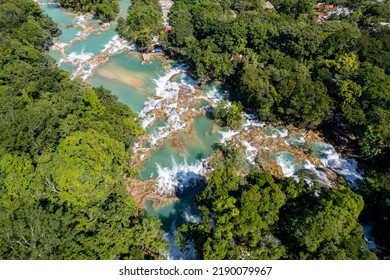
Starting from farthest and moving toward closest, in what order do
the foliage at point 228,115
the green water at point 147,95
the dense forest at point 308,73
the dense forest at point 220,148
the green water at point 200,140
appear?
the foliage at point 228,115 → the green water at point 200,140 → the dense forest at point 308,73 → the green water at point 147,95 → the dense forest at point 220,148

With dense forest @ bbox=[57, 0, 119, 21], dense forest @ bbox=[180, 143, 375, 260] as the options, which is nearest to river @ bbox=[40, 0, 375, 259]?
dense forest @ bbox=[180, 143, 375, 260]

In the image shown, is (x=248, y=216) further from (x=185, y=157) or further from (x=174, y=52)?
(x=174, y=52)

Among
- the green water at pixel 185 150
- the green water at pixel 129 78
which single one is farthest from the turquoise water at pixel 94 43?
the green water at pixel 185 150

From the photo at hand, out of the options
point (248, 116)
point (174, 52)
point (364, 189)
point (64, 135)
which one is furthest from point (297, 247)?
point (174, 52)

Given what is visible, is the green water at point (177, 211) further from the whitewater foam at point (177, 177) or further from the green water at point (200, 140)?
the green water at point (200, 140)

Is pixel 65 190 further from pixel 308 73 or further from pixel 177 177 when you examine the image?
pixel 308 73

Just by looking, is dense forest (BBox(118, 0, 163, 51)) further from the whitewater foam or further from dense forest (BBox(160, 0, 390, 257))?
the whitewater foam

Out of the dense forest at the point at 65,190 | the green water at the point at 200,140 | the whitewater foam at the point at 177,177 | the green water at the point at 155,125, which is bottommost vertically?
the whitewater foam at the point at 177,177

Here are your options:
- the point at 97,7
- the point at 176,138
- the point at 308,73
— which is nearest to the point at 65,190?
the point at 176,138
